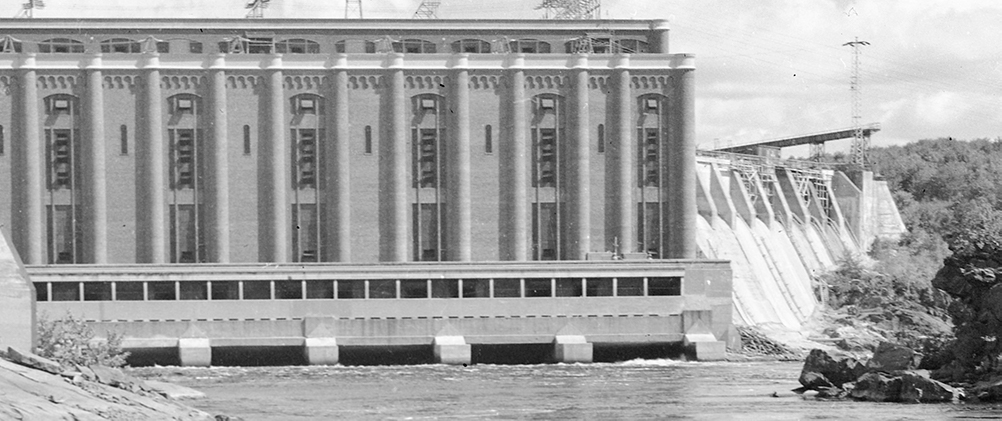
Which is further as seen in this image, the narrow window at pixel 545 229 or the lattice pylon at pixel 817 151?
the lattice pylon at pixel 817 151

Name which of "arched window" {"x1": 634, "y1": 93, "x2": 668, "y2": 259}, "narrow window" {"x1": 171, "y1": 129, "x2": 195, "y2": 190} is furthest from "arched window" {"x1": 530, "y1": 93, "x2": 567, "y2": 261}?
Answer: "narrow window" {"x1": 171, "y1": 129, "x2": 195, "y2": 190}

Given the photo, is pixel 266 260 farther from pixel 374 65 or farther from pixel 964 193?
pixel 964 193

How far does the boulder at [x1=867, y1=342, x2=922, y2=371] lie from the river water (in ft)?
13.0

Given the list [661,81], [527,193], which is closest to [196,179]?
[527,193]

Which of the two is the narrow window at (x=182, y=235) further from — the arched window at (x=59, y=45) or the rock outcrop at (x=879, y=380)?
the rock outcrop at (x=879, y=380)

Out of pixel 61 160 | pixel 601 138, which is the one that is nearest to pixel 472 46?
pixel 601 138

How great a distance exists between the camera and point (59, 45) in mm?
108938

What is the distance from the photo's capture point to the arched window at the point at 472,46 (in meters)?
112

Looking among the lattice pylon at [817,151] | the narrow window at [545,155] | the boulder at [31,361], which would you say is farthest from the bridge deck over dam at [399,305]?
the lattice pylon at [817,151]

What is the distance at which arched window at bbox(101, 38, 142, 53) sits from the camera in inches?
4289

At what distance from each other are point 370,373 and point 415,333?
738cm

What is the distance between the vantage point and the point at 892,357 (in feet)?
243

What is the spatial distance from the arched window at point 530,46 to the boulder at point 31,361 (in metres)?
71.0

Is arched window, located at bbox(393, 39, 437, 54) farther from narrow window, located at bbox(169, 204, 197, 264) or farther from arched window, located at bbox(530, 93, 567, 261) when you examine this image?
narrow window, located at bbox(169, 204, 197, 264)
